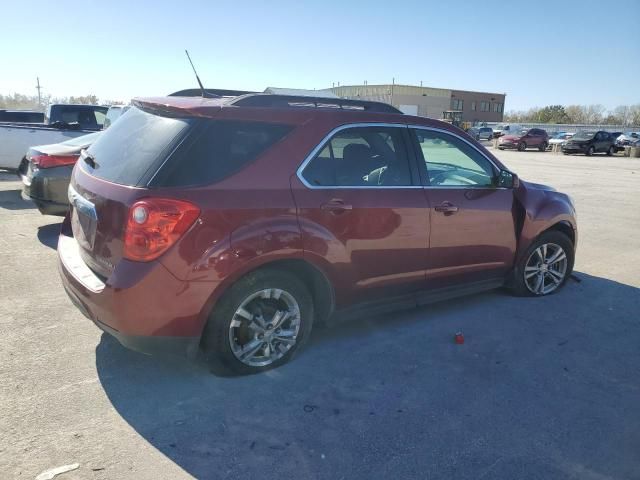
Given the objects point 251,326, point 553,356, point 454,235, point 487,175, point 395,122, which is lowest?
point 553,356

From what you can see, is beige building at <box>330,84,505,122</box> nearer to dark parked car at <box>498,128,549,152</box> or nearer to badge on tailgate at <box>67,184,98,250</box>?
dark parked car at <box>498,128,549,152</box>

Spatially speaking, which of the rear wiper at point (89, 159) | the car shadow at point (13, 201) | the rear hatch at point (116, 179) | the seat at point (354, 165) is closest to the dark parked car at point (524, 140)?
the car shadow at point (13, 201)

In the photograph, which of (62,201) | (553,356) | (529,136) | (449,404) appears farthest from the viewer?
(529,136)

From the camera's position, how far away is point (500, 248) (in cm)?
479

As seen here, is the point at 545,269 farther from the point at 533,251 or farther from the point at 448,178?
the point at 448,178

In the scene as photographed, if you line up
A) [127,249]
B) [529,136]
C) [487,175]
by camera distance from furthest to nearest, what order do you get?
[529,136] < [487,175] < [127,249]

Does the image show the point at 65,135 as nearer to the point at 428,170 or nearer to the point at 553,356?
the point at 428,170

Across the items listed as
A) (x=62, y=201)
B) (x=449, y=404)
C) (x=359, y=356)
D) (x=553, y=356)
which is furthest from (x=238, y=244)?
(x=62, y=201)

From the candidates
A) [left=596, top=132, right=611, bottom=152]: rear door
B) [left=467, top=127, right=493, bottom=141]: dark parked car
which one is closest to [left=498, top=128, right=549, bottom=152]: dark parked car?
[left=596, top=132, right=611, bottom=152]: rear door

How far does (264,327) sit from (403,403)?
1043 mm

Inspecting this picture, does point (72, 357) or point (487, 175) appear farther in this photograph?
point (487, 175)

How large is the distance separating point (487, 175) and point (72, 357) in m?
3.78

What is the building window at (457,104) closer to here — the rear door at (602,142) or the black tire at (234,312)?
the rear door at (602,142)

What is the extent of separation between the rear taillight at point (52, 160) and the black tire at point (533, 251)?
231 inches
